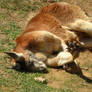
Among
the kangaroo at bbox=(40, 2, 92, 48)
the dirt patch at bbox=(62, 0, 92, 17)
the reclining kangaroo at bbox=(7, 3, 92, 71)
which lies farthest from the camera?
the dirt patch at bbox=(62, 0, 92, 17)

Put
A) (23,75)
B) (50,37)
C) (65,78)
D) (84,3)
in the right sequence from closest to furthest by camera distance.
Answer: (23,75)
(65,78)
(50,37)
(84,3)

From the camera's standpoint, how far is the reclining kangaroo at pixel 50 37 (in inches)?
261

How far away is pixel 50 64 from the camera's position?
693 cm

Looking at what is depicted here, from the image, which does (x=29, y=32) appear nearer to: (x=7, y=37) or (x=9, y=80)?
(x=7, y=37)

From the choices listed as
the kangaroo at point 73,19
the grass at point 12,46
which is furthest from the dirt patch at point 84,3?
the kangaroo at point 73,19

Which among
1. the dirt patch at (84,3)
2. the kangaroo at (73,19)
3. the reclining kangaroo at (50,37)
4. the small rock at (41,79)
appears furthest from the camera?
the dirt patch at (84,3)

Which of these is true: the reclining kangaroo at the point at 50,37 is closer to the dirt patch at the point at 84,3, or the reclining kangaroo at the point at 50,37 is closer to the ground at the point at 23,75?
the ground at the point at 23,75

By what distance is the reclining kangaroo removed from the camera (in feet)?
21.7

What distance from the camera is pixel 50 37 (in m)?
7.04

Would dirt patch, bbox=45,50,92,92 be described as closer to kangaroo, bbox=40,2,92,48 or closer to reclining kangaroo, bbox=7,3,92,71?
reclining kangaroo, bbox=7,3,92,71

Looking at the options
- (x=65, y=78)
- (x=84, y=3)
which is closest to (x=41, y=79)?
(x=65, y=78)

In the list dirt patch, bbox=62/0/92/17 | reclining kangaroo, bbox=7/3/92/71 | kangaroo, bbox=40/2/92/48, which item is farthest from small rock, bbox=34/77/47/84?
dirt patch, bbox=62/0/92/17

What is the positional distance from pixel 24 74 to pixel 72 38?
201 cm

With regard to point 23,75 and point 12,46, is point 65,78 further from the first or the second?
point 12,46
